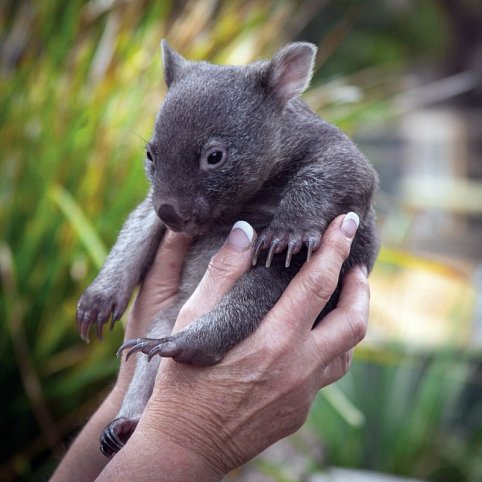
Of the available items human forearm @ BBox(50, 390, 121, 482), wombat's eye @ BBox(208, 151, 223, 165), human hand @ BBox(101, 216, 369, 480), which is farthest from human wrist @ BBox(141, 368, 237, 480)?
wombat's eye @ BBox(208, 151, 223, 165)

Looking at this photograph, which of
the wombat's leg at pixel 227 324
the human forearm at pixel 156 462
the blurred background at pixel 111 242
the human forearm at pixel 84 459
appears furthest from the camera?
the blurred background at pixel 111 242

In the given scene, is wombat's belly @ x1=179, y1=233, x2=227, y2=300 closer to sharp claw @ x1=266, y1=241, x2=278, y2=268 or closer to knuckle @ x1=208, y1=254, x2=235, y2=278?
knuckle @ x1=208, y1=254, x2=235, y2=278

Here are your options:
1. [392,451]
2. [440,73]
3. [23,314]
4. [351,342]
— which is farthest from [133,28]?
[440,73]

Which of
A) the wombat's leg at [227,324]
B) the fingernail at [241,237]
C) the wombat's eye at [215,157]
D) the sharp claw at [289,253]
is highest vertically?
the wombat's eye at [215,157]

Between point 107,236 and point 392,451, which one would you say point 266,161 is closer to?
point 107,236

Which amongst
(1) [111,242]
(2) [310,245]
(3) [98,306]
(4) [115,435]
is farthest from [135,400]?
(1) [111,242]

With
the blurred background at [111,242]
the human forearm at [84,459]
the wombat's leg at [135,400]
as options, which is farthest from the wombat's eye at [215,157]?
the blurred background at [111,242]

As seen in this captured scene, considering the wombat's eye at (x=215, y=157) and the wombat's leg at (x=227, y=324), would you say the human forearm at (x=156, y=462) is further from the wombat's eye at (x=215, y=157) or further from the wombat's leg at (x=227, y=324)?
the wombat's eye at (x=215, y=157)

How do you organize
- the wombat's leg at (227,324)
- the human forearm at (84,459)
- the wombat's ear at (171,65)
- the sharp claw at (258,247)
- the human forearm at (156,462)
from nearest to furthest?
1. the human forearm at (156,462)
2. the wombat's leg at (227,324)
3. the sharp claw at (258,247)
4. the human forearm at (84,459)
5. the wombat's ear at (171,65)
